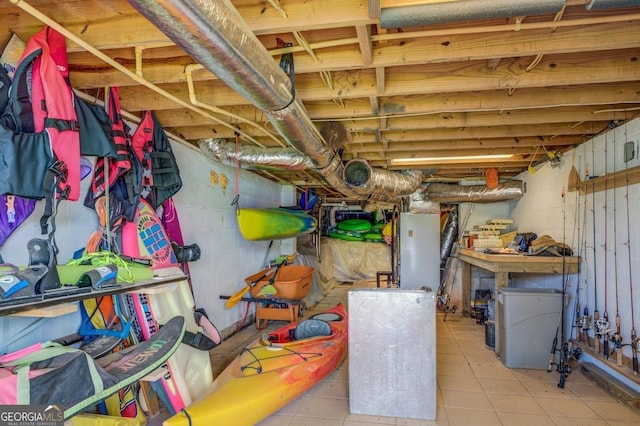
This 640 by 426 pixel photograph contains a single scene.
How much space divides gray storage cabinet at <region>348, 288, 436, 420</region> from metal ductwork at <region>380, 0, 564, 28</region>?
1718 millimetres

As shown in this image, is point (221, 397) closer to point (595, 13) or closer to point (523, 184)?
point (595, 13)

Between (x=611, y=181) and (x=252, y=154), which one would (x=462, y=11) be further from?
(x=252, y=154)

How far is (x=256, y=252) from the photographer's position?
221 inches

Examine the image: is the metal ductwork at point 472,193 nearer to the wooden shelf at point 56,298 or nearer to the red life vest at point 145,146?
the red life vest at point 145,146

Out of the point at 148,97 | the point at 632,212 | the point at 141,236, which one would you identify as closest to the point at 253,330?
the point at 141,236

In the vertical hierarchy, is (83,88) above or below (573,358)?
above

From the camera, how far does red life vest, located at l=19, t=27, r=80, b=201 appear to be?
1.92m

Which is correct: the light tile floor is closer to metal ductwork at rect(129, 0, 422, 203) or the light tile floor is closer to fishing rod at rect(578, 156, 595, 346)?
fishing rod at rect(578, 156, 595, 346)

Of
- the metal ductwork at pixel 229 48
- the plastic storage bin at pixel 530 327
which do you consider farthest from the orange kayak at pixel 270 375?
the metal ductwork at pixel 229 48

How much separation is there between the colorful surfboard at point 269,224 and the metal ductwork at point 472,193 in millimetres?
2179

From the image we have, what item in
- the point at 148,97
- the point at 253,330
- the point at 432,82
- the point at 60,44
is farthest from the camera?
the point at 253,330

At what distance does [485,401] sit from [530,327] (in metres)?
1.10

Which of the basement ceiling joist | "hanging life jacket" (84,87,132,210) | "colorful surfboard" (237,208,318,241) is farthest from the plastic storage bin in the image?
"hanging life jacket" (84,87,132,210)

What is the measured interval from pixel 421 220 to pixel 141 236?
465 cm
